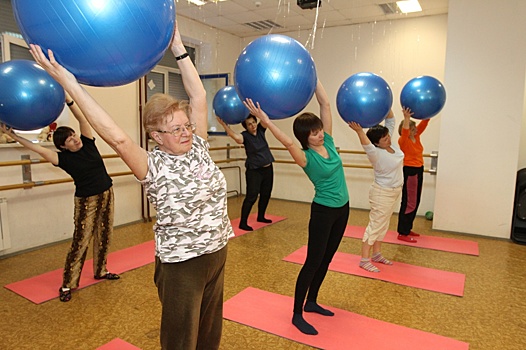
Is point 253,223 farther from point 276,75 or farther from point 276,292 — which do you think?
A: point 276,75

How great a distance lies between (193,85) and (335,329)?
176 cm

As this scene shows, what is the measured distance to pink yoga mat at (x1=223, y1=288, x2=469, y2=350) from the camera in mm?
2223

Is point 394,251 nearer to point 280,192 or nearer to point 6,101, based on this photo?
point 280,192

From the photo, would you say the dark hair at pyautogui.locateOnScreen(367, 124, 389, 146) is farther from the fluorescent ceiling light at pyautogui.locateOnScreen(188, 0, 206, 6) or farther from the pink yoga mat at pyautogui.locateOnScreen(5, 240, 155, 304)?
the fluorescent ceiling light at pyautogui.locateOnScreen(188, 0, 206, 6)

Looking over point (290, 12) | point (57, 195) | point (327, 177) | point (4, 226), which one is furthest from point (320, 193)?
point (290, 12)

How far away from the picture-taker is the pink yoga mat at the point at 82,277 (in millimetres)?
2868

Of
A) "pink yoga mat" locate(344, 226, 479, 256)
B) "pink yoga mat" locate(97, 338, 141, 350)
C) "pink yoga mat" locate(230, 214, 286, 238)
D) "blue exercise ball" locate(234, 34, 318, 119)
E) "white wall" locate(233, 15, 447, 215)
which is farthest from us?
"white wall" locate(233, 15, 447, 215)

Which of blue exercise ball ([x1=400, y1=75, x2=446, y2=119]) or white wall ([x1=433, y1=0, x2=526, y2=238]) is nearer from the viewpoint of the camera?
blue exercise ball ([x1=400, y1=75, x2=446, y2=119])

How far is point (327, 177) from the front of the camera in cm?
228

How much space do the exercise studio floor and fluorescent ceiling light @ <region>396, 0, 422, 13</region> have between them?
10.2 feet

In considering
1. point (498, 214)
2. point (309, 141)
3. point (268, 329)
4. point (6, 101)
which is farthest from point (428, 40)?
point (6, 101)

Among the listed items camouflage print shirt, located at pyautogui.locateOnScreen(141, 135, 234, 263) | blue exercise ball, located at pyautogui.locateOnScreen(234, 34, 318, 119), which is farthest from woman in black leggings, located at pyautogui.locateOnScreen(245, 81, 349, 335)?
camouflage print shirt, located at pyautogui.locateOnScreen(141, 135, 234, 263)

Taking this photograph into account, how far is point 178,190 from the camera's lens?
1.34 meters

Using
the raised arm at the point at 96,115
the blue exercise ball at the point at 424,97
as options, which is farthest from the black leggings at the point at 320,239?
the blue exercise ball at the point at 424,97
